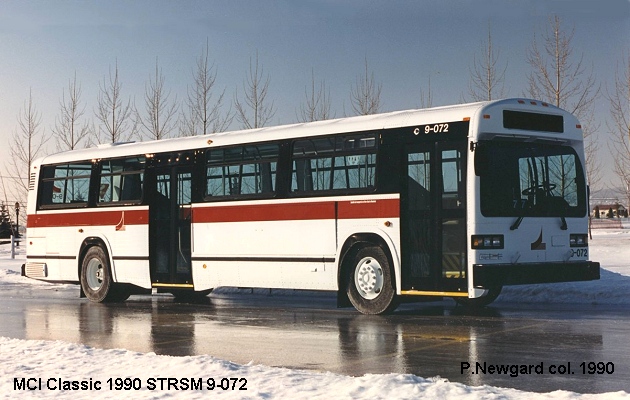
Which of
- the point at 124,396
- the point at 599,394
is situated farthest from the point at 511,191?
the point at 124,396

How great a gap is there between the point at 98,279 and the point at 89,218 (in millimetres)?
1346

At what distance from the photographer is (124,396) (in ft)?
27.1

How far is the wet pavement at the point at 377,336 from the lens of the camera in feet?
31.9

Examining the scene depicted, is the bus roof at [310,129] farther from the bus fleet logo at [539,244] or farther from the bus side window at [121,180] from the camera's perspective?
the bus fleet logo at [539,244]

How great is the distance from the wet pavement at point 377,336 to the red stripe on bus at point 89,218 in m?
1.79

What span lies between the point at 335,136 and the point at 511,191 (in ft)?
10.3

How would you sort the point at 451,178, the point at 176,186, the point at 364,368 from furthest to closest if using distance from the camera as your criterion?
the point at 176,186 < the point at 451,178 < the point at 364,368

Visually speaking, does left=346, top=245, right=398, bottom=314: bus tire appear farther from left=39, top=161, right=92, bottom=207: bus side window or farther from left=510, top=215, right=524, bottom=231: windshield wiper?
left=39, top=161, right=92, bottom=207: bus side window

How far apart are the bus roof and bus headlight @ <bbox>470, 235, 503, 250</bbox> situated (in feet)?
5.75

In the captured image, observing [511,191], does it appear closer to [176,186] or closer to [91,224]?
[176,186]

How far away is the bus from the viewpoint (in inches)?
575

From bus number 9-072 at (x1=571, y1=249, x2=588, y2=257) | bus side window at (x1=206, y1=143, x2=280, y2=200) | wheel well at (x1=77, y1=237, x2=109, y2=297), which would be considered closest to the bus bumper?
bus number 9-072 at (x1=571, y1=249, x2=588, y2=257)

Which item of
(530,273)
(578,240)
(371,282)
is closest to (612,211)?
(578,240)

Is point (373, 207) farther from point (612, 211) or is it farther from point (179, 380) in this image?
point (612, 211)
